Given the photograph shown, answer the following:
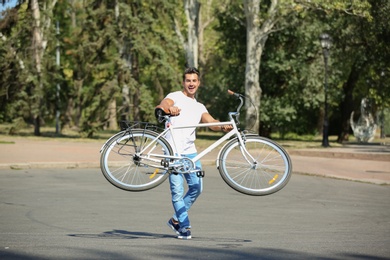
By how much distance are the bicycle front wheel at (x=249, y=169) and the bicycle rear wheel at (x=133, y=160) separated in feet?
2.22

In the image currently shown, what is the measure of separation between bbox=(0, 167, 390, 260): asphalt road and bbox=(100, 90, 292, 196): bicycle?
649mm

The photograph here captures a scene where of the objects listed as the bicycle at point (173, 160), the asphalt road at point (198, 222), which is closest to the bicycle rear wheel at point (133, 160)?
the bicycle at point (173, 160)

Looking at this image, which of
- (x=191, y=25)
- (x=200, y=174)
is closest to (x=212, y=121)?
(x=200, y=174)

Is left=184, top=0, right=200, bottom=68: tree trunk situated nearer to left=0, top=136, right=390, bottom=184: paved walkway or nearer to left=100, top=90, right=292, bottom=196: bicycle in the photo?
left=0, top=136, right=390, bottom=184: paved walkway

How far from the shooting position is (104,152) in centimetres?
988

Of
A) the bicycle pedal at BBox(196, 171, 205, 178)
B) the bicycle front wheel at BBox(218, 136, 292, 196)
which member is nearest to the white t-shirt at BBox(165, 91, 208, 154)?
the bicycle pedal at BBox(196, 171, 205, 178)

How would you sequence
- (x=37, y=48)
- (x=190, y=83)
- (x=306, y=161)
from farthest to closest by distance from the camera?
(x=37, y=48), (x=306, y=161), (x=190, y=83)

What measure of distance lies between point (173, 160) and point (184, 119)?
0.47 m

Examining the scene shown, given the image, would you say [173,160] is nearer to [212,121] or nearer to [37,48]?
[212,121]

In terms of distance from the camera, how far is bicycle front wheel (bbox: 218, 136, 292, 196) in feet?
32.5

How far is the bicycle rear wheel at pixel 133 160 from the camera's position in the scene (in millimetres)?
9852

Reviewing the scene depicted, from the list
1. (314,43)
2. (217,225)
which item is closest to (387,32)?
(314,43)

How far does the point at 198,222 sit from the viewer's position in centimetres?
1233

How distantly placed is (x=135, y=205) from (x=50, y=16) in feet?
110
